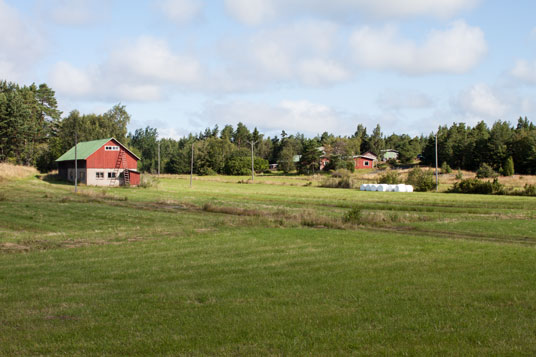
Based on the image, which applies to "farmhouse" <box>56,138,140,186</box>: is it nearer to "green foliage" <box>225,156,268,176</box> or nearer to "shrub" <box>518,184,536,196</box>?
"green foliage" <box>225,156,268,176</box>

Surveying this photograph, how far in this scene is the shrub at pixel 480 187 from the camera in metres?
60.3

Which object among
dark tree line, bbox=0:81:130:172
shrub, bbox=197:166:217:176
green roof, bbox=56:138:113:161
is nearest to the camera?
green roof, bbox=56:138:113:161

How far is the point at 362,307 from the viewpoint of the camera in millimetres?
8938

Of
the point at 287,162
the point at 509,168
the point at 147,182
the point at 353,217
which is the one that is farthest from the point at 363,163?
the point at 353,217

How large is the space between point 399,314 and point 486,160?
106392 millimetres

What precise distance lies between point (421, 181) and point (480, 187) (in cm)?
1043

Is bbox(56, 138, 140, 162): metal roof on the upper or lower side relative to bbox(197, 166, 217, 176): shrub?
upper

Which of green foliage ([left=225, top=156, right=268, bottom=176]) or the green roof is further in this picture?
green foliage ([left=225, top=156, right=268, bottom=176])

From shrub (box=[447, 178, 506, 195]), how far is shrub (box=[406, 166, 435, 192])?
4910mm

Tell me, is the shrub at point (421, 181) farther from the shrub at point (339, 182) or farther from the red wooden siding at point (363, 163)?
the red wooden siding at point (363, 163)

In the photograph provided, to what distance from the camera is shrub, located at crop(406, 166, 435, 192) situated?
231ft

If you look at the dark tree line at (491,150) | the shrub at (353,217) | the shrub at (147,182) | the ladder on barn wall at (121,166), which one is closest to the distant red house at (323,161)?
the dark tree line at (491,150)

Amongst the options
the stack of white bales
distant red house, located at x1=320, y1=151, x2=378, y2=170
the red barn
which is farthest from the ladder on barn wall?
the red barn

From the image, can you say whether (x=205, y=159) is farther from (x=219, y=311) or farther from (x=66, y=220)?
(x=219, y=311)
